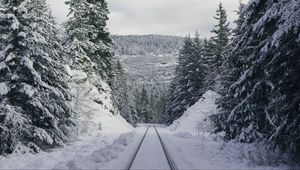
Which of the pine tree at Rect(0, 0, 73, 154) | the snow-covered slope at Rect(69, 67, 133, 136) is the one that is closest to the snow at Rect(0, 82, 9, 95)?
the pine tree at Rect(0, 0, 73, 154)

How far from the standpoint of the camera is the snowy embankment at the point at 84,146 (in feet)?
45.8

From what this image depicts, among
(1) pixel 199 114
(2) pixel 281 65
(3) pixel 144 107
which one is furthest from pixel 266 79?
(3) pixel 144 107

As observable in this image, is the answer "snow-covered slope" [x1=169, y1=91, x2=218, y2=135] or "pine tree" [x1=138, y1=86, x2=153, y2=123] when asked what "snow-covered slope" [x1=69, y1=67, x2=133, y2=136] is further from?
"pine tree" [x1=138, y1=86, x2=153, y2=123]

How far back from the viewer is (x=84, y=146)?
20.3 m

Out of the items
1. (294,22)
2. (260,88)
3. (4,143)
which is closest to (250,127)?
(260,88)

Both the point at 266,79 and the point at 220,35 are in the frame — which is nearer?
the point at 266,79

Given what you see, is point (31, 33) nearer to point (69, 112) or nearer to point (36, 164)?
point (69, 112)

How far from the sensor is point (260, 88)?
47.9 feet

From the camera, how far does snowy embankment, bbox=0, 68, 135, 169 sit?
45.8 ft

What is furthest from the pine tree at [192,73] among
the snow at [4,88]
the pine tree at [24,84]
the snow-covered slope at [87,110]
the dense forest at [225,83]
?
the snow at [4,88]

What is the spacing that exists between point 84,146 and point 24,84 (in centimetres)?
489

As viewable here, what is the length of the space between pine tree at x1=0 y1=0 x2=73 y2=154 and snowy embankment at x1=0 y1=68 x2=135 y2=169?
1039 millimetres

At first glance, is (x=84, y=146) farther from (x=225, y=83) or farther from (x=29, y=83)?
(x=225, y=83)

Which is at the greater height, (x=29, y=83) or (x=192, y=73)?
(x=192, y=73)
